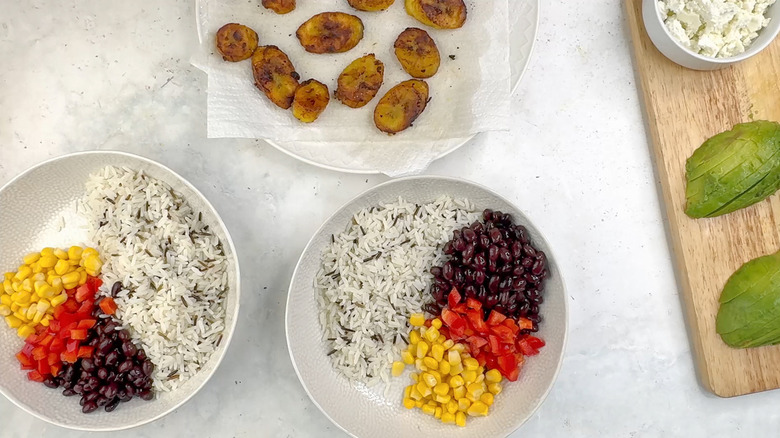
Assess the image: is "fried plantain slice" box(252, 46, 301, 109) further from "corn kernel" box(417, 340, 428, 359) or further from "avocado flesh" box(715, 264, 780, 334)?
"avocado flesh" box(715, 264, 780, 334)

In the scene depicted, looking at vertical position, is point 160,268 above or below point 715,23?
below

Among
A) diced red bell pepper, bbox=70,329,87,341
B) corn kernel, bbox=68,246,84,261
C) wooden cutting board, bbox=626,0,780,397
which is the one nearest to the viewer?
diced red bell pepper, bbox=70,329,87,341

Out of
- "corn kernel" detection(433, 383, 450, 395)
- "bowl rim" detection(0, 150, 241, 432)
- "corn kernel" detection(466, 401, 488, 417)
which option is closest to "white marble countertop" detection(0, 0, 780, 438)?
"bowl rim" detection(0, 150, 241, 432)

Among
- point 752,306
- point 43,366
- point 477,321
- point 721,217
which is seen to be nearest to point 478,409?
point 477,321

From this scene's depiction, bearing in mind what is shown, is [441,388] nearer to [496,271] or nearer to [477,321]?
[477,321]

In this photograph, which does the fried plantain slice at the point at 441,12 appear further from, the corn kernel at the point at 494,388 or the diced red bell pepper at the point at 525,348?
the corn kernel at the point at 494,388

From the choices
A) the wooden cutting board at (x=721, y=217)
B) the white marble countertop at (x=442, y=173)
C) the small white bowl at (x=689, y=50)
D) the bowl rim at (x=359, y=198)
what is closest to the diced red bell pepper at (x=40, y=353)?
the white marble countertop at (x=442, y=173)

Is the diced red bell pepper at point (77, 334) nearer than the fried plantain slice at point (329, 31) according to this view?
Yes
